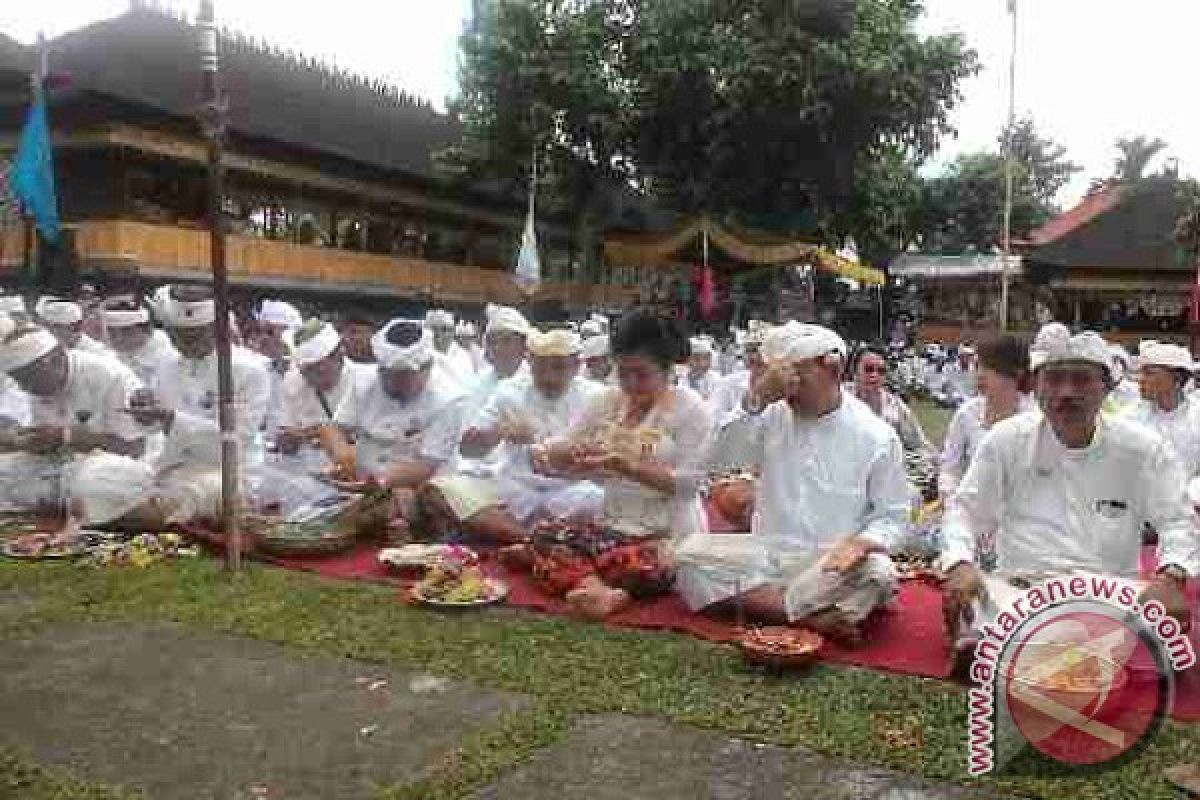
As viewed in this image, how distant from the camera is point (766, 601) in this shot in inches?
202

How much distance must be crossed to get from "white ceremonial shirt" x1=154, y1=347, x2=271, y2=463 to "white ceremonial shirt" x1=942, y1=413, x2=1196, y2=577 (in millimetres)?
4460

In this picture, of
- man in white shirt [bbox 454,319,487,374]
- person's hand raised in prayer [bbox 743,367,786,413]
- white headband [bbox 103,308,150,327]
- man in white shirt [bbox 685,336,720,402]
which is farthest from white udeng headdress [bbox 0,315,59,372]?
man in white shirt [bbox 454,319,487,374]

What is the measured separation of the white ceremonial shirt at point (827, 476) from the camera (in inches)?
200

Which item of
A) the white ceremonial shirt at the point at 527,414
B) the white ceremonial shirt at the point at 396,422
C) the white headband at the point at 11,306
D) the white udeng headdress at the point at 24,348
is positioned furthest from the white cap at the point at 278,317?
the white ceremonial shirt at the point at 527,414

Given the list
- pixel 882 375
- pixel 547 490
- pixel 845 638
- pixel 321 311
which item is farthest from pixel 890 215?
pixel 845 638

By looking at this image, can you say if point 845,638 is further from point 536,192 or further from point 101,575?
point 536,192

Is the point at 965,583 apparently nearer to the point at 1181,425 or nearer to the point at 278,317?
the point at 1181,425

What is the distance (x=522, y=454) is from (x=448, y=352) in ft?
13.1

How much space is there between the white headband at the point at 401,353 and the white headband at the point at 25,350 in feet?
6.58

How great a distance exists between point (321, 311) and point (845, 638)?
19.2 meters

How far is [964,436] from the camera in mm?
6512

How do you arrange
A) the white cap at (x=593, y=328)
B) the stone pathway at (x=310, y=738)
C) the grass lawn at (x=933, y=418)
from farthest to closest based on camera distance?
the grass lawn at (x=933, y=418)
the white cap at (x=593, y=328)
the stone pathway at (x=310, y=738)

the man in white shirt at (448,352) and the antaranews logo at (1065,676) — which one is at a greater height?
the man in white shirt at (448,352)

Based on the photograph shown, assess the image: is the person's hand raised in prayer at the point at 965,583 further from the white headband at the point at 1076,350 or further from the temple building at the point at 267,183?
the temple building at the point at 267,183
